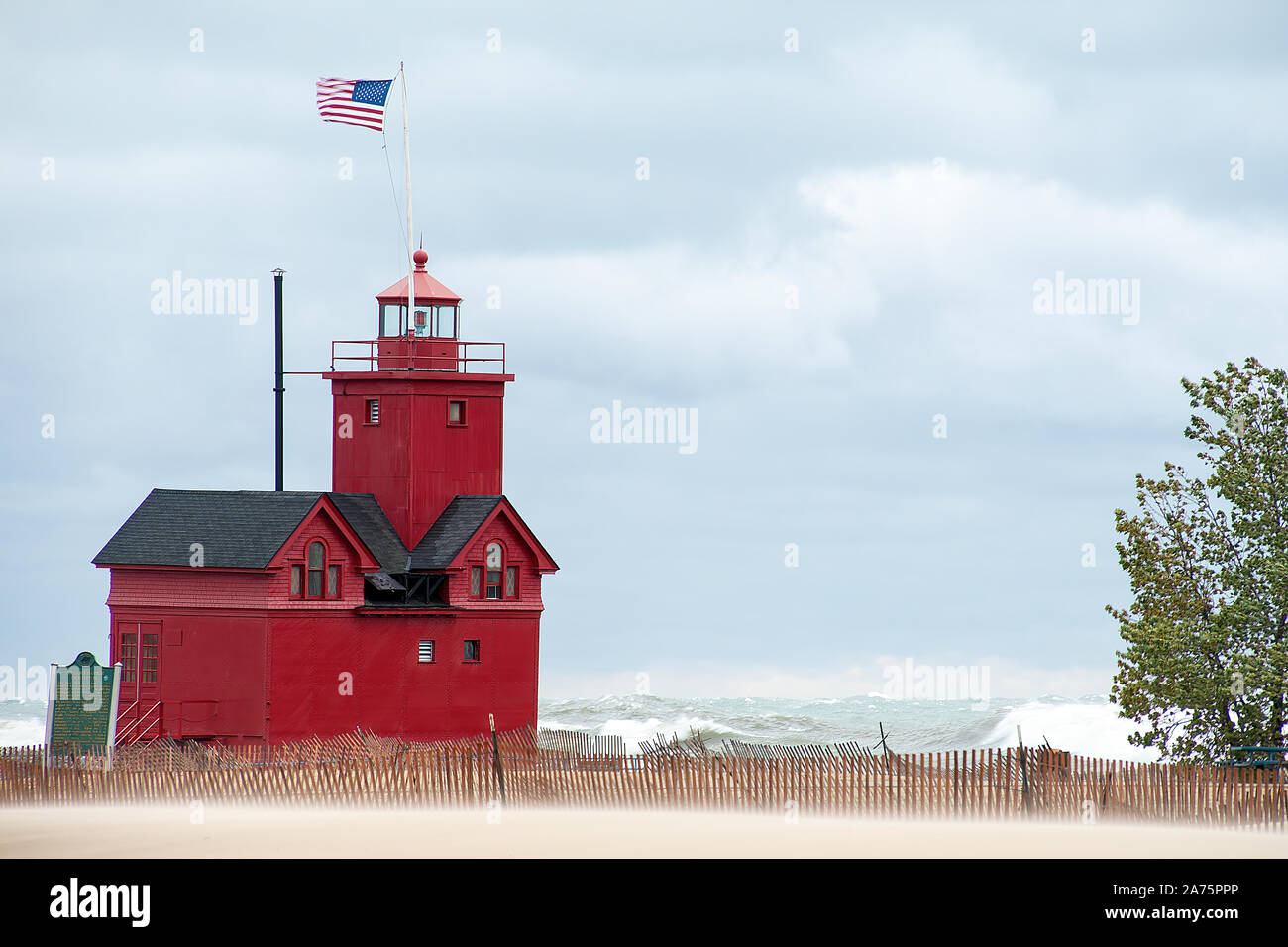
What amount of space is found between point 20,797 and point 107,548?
404 inches

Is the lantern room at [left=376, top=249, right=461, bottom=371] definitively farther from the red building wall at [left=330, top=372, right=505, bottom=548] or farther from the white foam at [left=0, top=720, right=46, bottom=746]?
the white foam at [left=0, top=720, right=46, bottom=746]

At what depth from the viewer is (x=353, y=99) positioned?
45812mm

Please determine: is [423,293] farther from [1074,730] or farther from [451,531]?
[1074,730]

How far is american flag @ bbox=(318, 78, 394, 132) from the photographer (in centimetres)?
4572

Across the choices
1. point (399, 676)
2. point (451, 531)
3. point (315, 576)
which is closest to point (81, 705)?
point (315, 576)

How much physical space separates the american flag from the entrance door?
12.5 meters

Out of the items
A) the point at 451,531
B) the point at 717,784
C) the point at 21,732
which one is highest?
the point at 451,531

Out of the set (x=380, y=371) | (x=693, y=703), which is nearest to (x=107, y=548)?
(x=380, y=371)

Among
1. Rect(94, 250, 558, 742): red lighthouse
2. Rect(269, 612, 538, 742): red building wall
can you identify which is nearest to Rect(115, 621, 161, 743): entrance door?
Rect(94, 250, 558, 742): red lighthouse

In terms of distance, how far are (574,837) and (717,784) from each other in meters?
4.95

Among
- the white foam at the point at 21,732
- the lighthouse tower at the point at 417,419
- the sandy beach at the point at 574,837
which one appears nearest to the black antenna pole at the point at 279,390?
the lighthouse tower at the point at 417,419

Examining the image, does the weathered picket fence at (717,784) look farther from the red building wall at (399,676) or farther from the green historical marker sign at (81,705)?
the red building wall at (399,676)

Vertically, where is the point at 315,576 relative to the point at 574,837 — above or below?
above

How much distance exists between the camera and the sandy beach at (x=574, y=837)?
27.8 metres
